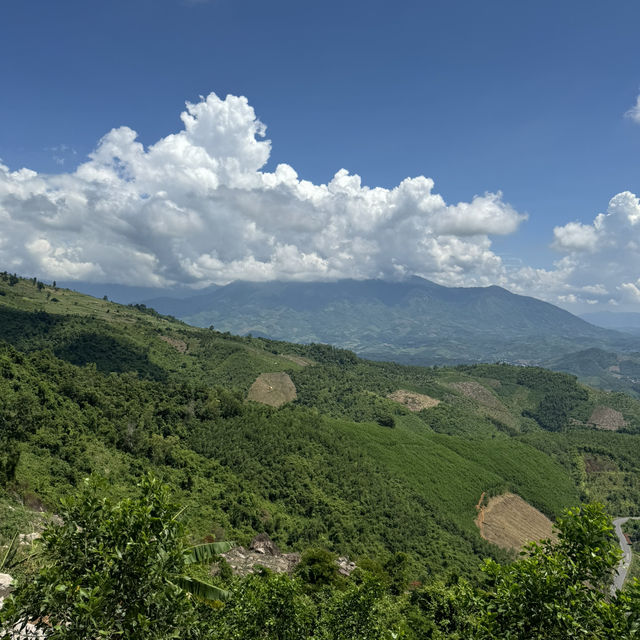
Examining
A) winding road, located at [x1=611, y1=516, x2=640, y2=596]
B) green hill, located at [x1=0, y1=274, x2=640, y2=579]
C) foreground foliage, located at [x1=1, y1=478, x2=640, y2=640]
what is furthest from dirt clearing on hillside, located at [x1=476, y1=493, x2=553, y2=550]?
foreground foliage, located at [x1=1, y1=478, x2=640, y2=640]

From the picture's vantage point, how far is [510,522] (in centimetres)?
10075

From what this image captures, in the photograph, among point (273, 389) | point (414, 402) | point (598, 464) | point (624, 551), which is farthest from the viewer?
point (414, 402)

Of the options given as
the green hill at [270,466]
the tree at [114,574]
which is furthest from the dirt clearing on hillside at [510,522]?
the tree at [114,574]

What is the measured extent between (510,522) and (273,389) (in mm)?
106234

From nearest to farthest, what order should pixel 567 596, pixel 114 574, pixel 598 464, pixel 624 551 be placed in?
1. pixel 114 574
2. pixel 567 596
3. pixel 624 551
4. pixel 598 464

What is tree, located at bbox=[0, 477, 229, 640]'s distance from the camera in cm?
1094

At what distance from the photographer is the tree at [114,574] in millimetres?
10938

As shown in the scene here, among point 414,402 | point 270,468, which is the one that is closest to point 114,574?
point 270,468

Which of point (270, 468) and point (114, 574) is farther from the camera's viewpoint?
point (270, 468)

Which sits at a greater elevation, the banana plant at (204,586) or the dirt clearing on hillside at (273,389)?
the banana plant at (204,586)

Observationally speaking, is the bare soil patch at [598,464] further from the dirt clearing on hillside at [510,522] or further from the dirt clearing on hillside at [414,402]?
the dirt clearing on hillside at [414,402]

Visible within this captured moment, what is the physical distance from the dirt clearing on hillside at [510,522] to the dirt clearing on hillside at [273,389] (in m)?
90.4

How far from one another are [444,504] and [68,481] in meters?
78.1

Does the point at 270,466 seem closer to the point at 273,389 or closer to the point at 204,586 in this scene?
the point at 204,586
